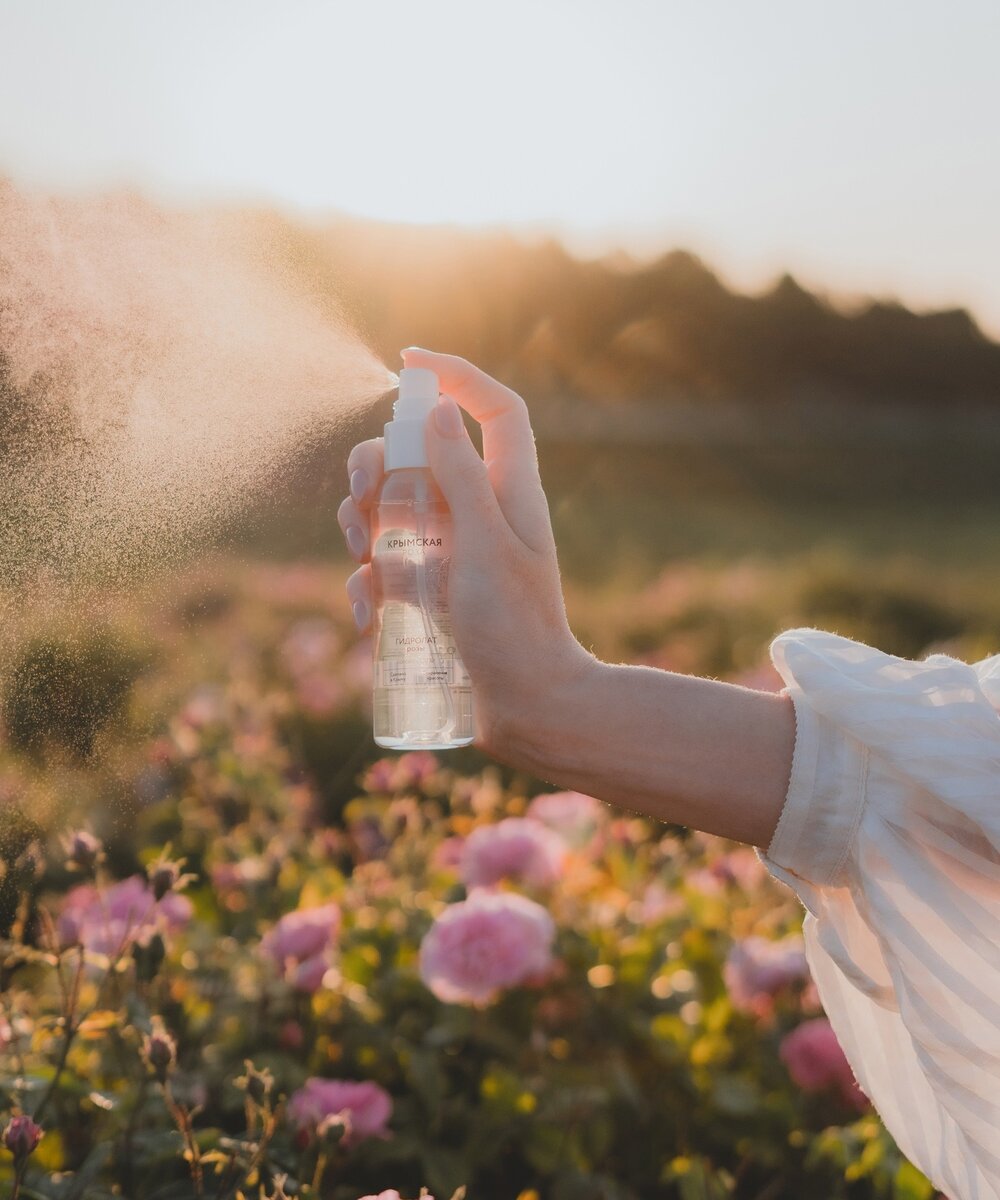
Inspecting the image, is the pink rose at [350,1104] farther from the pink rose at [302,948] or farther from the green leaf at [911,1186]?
the green leaf at [911,1186]

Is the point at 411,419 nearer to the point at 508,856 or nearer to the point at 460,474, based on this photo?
the point at 460,474

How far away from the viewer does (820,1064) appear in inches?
75.1

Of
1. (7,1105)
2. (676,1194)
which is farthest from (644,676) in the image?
(676,1194)

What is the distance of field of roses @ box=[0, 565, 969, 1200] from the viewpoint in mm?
1476

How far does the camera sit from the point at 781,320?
23312mm

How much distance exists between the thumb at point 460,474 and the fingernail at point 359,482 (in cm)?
21

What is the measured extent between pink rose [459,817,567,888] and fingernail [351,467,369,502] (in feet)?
3.33

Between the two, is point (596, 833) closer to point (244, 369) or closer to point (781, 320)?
point (244, 369)

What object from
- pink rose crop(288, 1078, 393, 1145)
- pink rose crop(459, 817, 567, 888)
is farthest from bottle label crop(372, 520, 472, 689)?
pink rose crop(459, 817, 567, 888)

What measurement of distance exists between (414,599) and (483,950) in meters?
0.80

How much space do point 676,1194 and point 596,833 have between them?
3.10ft

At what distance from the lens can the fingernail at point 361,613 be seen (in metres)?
Result: 1.43

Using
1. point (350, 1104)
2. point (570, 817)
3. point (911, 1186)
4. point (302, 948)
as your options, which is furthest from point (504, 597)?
point (570, 817)

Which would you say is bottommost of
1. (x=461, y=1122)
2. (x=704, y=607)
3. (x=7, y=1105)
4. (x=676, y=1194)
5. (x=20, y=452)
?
(x=704, y=607)
